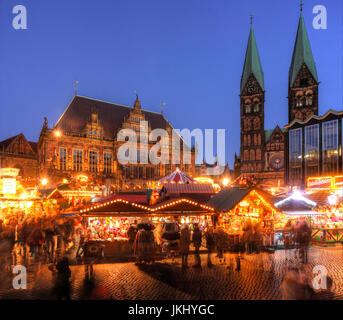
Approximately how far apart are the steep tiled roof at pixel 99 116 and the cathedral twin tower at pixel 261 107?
23.3 metres

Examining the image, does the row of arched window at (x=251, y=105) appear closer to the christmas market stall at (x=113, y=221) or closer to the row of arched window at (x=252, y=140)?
the row of arched window at (x=252, y=140)

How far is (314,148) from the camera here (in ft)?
132

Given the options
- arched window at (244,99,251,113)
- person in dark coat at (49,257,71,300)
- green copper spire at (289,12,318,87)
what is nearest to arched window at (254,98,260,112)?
arched window at (244,99,251,113)

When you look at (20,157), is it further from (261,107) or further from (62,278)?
(261,107)

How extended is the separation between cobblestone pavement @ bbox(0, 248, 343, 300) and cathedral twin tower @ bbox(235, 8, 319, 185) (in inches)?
2202

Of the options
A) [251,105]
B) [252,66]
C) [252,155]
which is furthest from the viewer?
[252,66]

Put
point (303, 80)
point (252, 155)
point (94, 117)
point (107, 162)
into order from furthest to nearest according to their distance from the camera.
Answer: point (252, 155), point (303, 80), point (107, 162), point (94, 117)

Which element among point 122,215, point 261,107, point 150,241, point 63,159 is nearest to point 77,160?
point 63,159

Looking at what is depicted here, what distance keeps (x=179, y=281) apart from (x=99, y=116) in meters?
45.9

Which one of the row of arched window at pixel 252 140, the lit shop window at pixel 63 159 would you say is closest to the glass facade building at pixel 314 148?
the row of arched window at pixel 252 140

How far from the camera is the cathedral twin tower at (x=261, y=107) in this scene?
65.1 metres

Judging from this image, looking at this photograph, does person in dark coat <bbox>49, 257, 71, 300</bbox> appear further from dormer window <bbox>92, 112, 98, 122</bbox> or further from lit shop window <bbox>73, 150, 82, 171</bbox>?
dormer window <bbox>92, 112, 98, 122</bbox>

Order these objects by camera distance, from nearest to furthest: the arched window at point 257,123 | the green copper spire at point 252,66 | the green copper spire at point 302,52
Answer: the green copper spire at point 302,52 < the arched window at point 257,123 < the green copper spire at point 252,66
